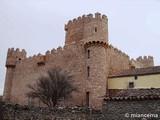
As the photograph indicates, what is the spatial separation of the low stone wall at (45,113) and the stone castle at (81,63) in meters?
7.92

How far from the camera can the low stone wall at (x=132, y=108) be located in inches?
557

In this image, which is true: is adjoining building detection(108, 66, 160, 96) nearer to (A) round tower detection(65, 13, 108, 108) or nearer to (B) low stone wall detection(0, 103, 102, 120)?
(A) round tower detection(65, 13, 108, 108)

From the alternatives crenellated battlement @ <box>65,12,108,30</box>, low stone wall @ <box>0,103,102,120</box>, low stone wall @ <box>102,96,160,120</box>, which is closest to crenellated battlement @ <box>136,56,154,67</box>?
crenellated battlement @ <box>65,12,108,30</box>

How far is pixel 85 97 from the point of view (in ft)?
94.1

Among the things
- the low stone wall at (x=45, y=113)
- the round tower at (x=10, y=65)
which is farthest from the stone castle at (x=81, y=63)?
the low stone wall at (x=45, y=113)

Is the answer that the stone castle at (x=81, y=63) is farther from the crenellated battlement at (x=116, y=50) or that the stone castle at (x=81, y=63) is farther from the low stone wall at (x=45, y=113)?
the low stone wall at (x=45, y=113)

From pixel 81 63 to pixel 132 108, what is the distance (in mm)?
16480

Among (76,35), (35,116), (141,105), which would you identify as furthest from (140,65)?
(141,105)

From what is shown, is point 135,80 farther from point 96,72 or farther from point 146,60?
point 146,60

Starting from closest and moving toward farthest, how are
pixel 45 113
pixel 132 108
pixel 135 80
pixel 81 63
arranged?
1. pixel 132 108
2. pixel 45 113
3. pixel 135 80
4. pixel 81 63

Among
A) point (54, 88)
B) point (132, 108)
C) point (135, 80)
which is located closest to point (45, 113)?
point (54, 88)

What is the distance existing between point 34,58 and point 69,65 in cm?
710

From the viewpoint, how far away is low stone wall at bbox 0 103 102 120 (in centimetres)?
1916

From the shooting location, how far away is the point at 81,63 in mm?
30734
